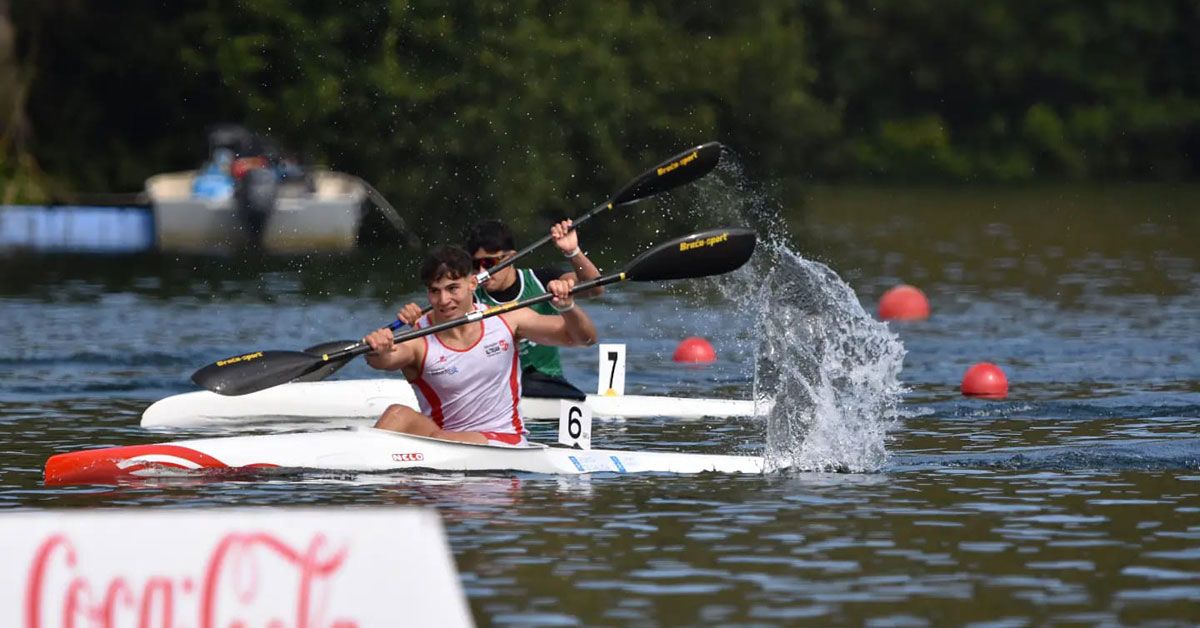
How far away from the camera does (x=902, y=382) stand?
18984 mm

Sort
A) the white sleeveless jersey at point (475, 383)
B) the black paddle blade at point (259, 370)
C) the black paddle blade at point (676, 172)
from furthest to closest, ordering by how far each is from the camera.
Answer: the black paddle blade at point (676, 172)
the black paddle blade at point (259, 370)
the white sleeveless jersey at point (475, 383)

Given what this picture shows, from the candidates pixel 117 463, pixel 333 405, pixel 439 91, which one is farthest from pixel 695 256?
pixel 439 91

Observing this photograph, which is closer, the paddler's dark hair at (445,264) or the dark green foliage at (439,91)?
the paddler's dark hair at (445,264)

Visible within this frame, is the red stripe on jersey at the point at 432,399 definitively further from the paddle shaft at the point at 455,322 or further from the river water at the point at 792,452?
the river water at the point at 792,452

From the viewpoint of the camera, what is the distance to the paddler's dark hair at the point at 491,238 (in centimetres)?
1465

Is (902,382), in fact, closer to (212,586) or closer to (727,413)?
(727,413)

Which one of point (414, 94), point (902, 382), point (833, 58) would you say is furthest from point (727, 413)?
point (833, 58)

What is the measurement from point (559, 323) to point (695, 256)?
1.23 meters

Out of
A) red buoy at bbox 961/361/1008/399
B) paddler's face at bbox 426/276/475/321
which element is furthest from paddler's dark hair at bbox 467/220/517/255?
red buoy at bbox 961/361/1008/399

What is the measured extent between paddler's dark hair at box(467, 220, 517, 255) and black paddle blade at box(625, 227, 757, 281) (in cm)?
99

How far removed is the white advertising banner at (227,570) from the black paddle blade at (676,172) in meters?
9.27

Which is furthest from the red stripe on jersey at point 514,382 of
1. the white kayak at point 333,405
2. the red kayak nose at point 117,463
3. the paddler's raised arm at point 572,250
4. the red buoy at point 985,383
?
the red buoy at point 985,383

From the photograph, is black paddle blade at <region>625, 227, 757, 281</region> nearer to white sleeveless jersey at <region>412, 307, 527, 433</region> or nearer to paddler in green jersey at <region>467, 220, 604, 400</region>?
paddler in green jersey at <region>467, 220, 604, 400</region>

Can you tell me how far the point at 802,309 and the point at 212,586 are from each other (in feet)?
31.2
